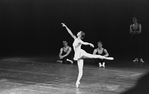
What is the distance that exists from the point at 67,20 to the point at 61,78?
8880mm

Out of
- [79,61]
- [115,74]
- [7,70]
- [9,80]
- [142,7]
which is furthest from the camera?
[142,7]

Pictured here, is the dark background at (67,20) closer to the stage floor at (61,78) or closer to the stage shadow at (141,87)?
the stage floor at (61,78)

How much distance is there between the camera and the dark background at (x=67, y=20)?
16125 millimetres

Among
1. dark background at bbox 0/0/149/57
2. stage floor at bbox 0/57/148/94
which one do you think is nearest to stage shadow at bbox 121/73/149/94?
stage floor at bbox 0/57/148/94

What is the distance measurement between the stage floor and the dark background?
6134mm

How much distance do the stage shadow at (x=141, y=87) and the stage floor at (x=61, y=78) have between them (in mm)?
119

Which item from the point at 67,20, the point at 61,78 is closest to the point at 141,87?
the point at 61,78

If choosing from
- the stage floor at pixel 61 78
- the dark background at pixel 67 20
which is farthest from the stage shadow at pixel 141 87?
the dark background at pixel 67 20

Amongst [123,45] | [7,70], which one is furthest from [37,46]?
[7,70]

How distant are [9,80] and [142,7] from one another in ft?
33.6

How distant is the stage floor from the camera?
21.2 ft

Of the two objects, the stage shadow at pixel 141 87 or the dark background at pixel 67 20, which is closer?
the stage shadow at pixel 141 87

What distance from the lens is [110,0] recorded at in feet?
53.2

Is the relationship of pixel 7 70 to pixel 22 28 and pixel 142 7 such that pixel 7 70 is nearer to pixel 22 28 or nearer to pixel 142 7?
pixel 22 28
